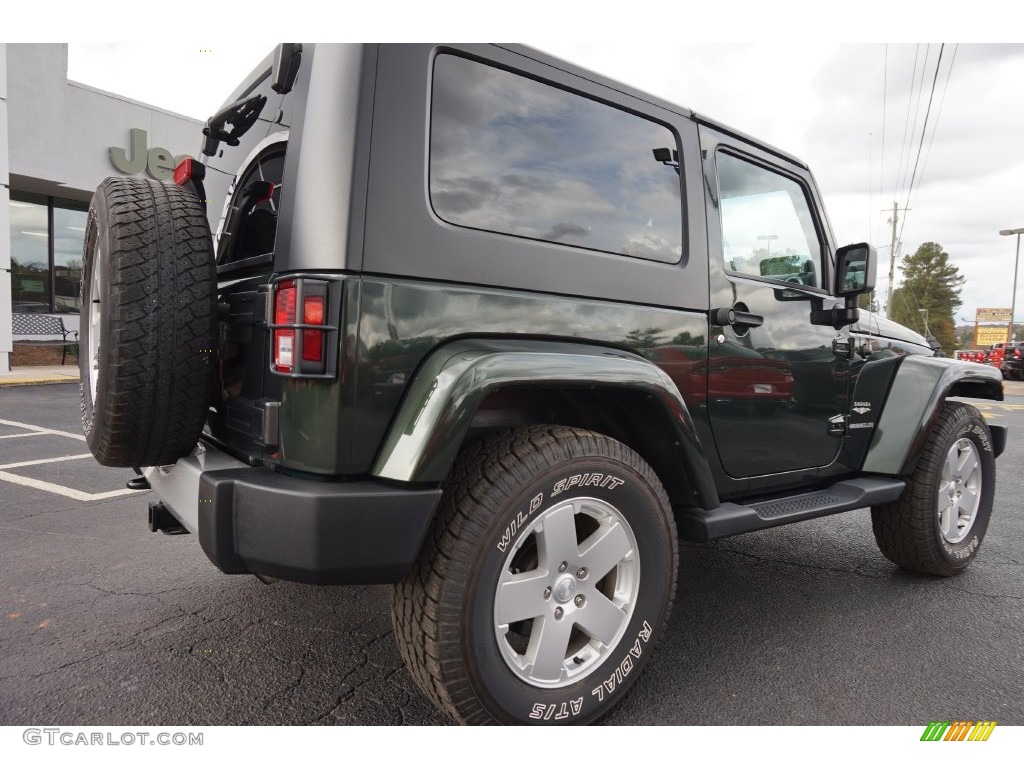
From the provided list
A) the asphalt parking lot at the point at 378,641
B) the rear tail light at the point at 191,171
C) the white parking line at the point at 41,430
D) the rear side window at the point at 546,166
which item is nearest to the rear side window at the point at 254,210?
the rear tail light at the point at 191,171

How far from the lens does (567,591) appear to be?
202 cm

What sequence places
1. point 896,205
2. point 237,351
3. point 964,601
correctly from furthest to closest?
point 896,205 → point 964,601 → point 237,351

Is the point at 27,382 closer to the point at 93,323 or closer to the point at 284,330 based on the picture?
the point at 93,323

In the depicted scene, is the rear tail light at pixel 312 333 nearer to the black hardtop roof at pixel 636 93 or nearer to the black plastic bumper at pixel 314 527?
the black plastic bumper at pixel 314 527

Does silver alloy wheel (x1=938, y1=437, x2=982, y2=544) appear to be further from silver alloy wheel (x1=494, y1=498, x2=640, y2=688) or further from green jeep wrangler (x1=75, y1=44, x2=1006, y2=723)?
silver alloy wheel (x1=494, y1=498, x2=640, y2=688)

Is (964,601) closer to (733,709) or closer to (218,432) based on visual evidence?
(733,709)

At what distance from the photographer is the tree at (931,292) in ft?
201

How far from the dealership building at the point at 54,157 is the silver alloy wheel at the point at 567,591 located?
13.2 m

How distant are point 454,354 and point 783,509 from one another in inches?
65.5

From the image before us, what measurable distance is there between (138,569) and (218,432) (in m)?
1.51

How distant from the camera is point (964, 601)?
3.20 metres
